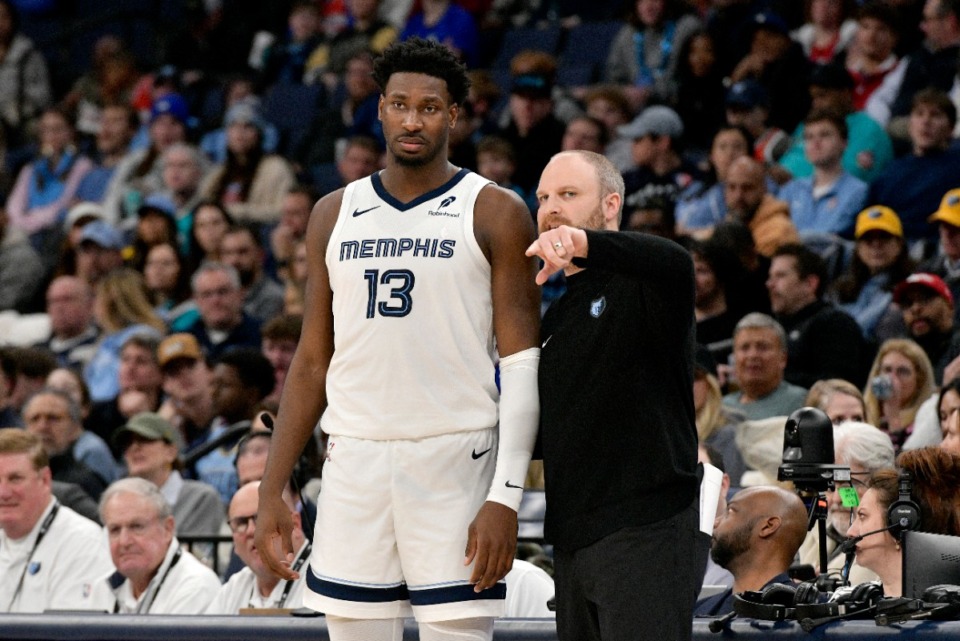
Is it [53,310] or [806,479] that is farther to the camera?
[53,310]

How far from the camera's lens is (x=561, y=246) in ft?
10.8

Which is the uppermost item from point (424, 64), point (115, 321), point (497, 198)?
point (424, 64)

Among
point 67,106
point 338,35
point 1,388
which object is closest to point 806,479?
point 1,388

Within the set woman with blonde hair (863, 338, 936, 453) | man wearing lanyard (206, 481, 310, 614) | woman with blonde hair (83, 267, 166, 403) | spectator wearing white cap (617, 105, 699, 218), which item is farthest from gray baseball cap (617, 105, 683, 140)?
man wearing lanyard (206, 481, 310, 614)

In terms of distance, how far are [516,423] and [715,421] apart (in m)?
3.65

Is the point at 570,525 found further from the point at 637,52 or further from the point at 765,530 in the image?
the point at 637,52


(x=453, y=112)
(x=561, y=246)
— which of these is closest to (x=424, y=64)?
(x=453, y=112)

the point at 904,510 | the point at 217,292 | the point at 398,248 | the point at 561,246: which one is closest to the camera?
the point at 561,246

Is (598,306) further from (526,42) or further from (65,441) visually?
(526,42)

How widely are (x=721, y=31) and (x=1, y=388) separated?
5.07 meters

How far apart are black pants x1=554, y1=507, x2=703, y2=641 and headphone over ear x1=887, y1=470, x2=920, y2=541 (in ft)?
3.44

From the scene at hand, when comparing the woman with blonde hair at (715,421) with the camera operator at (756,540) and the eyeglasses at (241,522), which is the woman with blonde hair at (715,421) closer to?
the camera operator at (756,540)

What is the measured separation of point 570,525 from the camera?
3496mm

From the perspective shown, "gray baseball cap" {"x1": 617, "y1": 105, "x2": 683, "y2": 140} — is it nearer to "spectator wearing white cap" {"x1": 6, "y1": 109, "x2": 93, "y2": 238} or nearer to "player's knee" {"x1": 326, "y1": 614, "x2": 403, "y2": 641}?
"spectator wearing white cap" {"x1": 6, "y1": 109, "x2": 93, "y2": 238}
